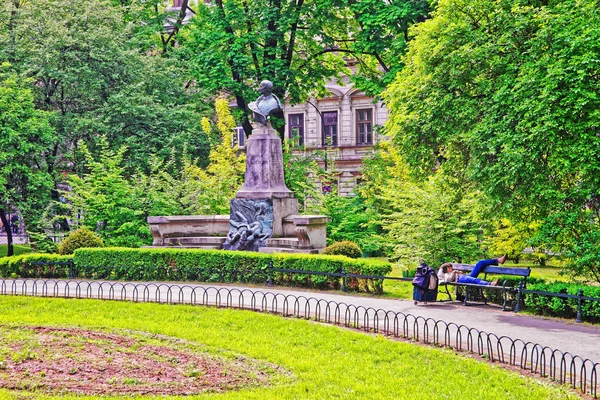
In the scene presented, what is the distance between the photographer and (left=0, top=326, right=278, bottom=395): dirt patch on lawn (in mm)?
8477

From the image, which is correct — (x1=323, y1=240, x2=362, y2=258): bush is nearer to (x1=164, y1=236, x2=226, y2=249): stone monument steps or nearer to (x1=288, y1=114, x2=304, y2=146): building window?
(x1=164, y1=236, x2=226, y2=249): stone monument steps

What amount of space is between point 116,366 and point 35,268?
11.6 meters

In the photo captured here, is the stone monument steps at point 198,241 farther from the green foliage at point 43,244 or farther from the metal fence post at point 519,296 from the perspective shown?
the metal fence post at point 519,296

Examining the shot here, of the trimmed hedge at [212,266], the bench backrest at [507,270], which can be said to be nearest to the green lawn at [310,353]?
the trimmed hedge at [212,266]

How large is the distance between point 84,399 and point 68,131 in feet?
71.7

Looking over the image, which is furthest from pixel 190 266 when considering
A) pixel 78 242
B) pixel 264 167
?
pixel 78 242

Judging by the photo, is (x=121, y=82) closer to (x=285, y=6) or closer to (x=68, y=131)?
(x=68, y=131)

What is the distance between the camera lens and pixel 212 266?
62.3 feet

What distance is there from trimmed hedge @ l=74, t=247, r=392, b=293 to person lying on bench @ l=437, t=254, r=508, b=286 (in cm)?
135

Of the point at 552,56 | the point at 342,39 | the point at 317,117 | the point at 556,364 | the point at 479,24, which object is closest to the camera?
the point at 556,364

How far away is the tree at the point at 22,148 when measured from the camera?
1017 inches

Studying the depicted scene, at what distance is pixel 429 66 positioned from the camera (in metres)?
16.1

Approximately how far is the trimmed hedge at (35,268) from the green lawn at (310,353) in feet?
15.4

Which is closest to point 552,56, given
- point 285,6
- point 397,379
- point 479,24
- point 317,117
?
point 479,24
